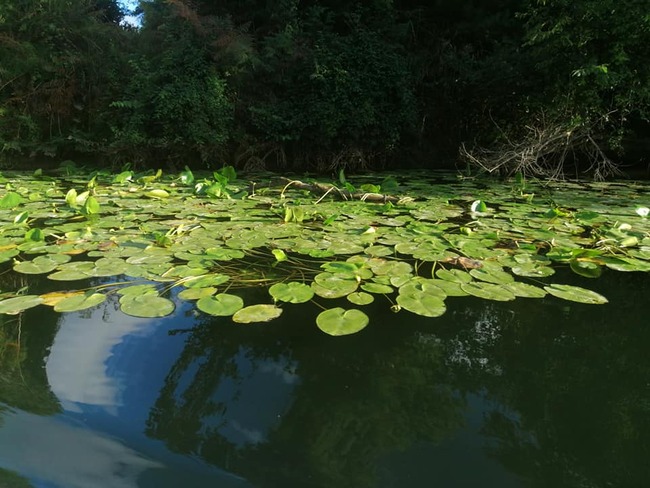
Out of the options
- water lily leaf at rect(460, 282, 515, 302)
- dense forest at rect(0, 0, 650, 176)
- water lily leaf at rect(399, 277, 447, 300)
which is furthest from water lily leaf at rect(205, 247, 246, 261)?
dense forest at rect(0, 0, 650, 176)

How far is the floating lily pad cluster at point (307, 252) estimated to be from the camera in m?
1.30

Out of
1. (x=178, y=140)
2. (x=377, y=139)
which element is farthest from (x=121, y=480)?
(x=377, y=139)

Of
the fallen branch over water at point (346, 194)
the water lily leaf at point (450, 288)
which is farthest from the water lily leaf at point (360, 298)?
the fallen branch over water at point (346, 194)

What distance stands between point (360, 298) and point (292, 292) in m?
0.20

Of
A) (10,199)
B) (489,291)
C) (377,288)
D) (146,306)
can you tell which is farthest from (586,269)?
(10,199)

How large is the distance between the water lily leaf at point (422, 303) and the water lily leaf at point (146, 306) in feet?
2.11

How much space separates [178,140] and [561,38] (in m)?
4.58

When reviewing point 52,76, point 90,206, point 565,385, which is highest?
point 52,76

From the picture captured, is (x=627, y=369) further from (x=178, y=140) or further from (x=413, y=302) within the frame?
(x=178, y=140)

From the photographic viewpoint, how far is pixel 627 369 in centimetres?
99

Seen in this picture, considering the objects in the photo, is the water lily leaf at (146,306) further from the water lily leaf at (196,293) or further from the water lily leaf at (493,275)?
the water lily leaf at (493,275)

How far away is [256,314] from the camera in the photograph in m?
1.19

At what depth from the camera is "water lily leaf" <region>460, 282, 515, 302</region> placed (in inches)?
51.7

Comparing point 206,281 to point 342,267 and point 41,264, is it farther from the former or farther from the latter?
point 41,264
